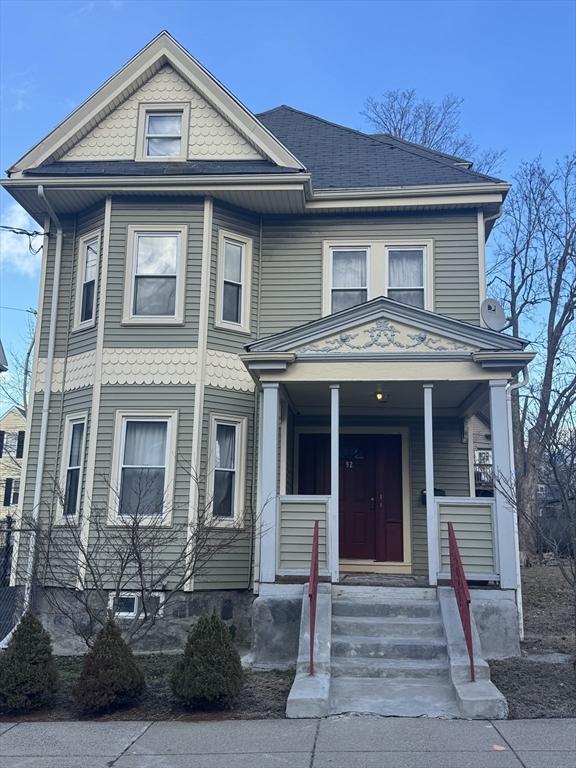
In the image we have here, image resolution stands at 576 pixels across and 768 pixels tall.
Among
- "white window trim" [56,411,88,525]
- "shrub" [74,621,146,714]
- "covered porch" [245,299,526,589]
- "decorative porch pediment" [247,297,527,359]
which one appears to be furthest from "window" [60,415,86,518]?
"shrub" [74,621,146,714]

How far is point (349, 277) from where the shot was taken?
472 inches

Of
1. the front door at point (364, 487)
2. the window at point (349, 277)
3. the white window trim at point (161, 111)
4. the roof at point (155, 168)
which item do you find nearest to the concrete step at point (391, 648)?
the front door at point (364, 487)

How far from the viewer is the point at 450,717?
6531 mm

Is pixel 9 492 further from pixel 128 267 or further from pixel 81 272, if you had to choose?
pixel 128 267

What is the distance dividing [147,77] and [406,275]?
5496mm

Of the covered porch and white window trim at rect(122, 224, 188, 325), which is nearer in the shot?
the covered porch

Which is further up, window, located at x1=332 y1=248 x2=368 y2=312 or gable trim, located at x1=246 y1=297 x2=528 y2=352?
window, located at x1=332 y1=248 x2=368 y2=312

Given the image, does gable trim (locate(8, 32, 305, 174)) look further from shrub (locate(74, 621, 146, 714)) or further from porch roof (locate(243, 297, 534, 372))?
shrub (locate(74, 621, 146, 714))

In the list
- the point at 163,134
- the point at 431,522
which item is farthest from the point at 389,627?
the point at 163,134

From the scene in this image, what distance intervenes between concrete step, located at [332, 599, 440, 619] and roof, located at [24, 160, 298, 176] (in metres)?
6.49

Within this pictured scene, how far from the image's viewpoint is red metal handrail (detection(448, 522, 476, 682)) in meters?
7.21

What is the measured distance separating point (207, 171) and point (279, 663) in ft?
23.6

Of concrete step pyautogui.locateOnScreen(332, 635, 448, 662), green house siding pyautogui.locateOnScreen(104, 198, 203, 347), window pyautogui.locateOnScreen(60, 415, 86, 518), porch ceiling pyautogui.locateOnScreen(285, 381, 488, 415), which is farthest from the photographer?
green house siding pyautogui.locateOnScreen(104, 198, 203, 347)

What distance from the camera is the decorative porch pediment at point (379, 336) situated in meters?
9.41
